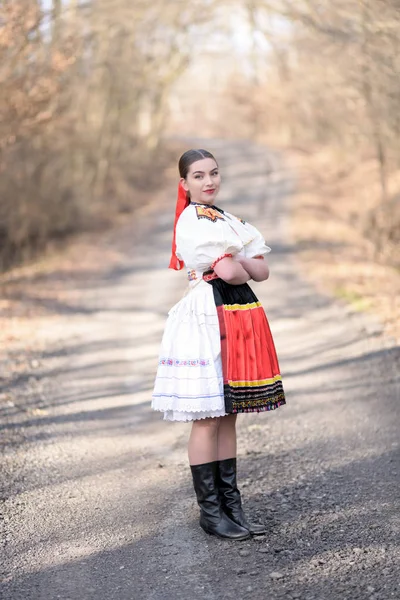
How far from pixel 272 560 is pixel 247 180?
2512 cm

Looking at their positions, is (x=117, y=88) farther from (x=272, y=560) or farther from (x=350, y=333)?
(x=272, y=560)

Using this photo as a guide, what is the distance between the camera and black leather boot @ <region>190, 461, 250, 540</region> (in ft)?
12.6

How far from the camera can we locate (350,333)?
8797 mm

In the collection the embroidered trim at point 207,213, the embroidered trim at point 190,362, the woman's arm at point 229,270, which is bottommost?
the embroidered trim at point 190,362

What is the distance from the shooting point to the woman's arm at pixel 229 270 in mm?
3674

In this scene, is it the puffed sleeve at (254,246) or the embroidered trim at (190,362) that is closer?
the embroidered trim at (190,362)

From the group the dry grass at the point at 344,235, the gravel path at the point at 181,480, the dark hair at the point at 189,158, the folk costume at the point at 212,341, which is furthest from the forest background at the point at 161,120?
the folk costume at the point at 212,341

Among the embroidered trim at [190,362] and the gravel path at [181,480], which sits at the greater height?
the embroidered trim at [190,362]

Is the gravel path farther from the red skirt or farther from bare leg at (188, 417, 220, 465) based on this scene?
the red skirt

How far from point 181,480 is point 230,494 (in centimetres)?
84

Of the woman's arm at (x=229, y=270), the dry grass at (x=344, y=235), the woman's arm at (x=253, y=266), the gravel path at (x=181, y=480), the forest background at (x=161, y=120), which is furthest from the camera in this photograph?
the forest background at (x=161, y=120)

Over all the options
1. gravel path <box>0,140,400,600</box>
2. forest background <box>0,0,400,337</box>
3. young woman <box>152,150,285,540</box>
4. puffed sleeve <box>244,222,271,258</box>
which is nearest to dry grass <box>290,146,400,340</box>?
forest background <box>0,0,400,337</box>

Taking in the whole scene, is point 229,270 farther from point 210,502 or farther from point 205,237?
point 210,502

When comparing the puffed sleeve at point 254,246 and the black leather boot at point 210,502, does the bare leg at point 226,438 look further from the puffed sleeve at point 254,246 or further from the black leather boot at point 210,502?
the puffed sleeve at point 254,246
